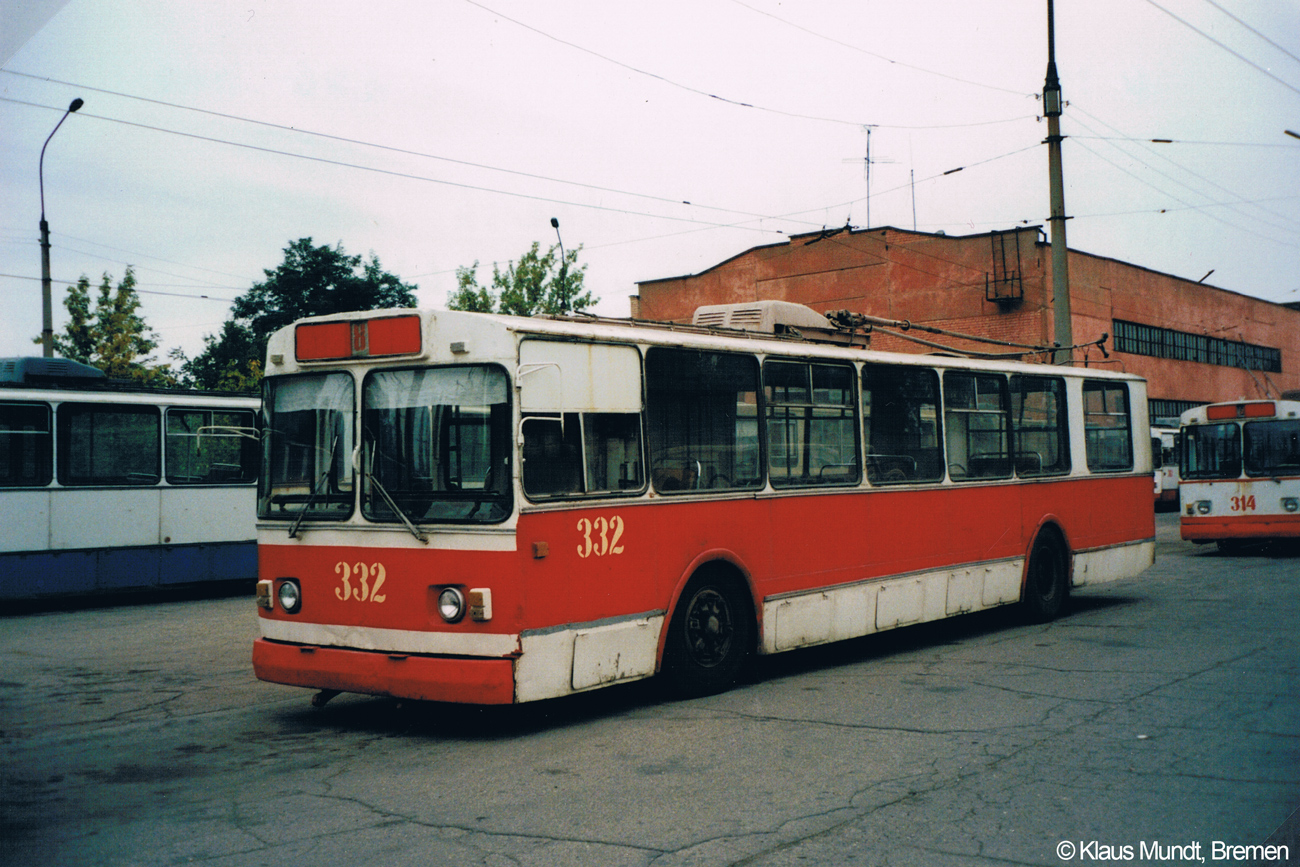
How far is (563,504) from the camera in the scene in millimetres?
7246

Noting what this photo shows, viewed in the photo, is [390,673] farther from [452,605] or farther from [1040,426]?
[1040,426]

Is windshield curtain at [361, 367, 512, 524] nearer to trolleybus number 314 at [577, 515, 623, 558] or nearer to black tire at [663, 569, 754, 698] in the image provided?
trolleybus number 314 at [577, 515, 623, 558]

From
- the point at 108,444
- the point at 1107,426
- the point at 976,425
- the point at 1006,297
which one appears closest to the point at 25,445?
the point at 108,444

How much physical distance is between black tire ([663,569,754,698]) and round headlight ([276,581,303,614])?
2.52 m

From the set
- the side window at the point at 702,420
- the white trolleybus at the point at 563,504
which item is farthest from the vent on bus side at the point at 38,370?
the side window at the point at 702,420

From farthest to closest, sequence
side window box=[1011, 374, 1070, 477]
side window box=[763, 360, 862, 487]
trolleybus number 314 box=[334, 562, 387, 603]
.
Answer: side window box=[1011, 374, 1070, 477] → side window box=[763, 360, 862, 487] → trolleybus number 314 box=[334, 562, 387, 603]

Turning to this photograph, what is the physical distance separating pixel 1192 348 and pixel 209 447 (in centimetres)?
4510

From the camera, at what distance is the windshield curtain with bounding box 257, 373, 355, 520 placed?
753cm

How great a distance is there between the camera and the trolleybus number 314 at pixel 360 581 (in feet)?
23.7

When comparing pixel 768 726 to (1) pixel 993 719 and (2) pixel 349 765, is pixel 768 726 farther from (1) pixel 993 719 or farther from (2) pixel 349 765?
(2) pixel 349 765

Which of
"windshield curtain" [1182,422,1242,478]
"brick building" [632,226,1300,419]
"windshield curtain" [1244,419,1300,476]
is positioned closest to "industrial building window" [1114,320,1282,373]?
"brick building" [632,226,1300,419]

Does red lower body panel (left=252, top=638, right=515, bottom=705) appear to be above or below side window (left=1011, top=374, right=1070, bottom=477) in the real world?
below

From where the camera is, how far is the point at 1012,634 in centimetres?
1146

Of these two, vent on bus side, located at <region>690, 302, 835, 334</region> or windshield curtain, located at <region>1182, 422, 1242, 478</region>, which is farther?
windshield curtain, located at <region>1182, 422, 1242, 478</region>
